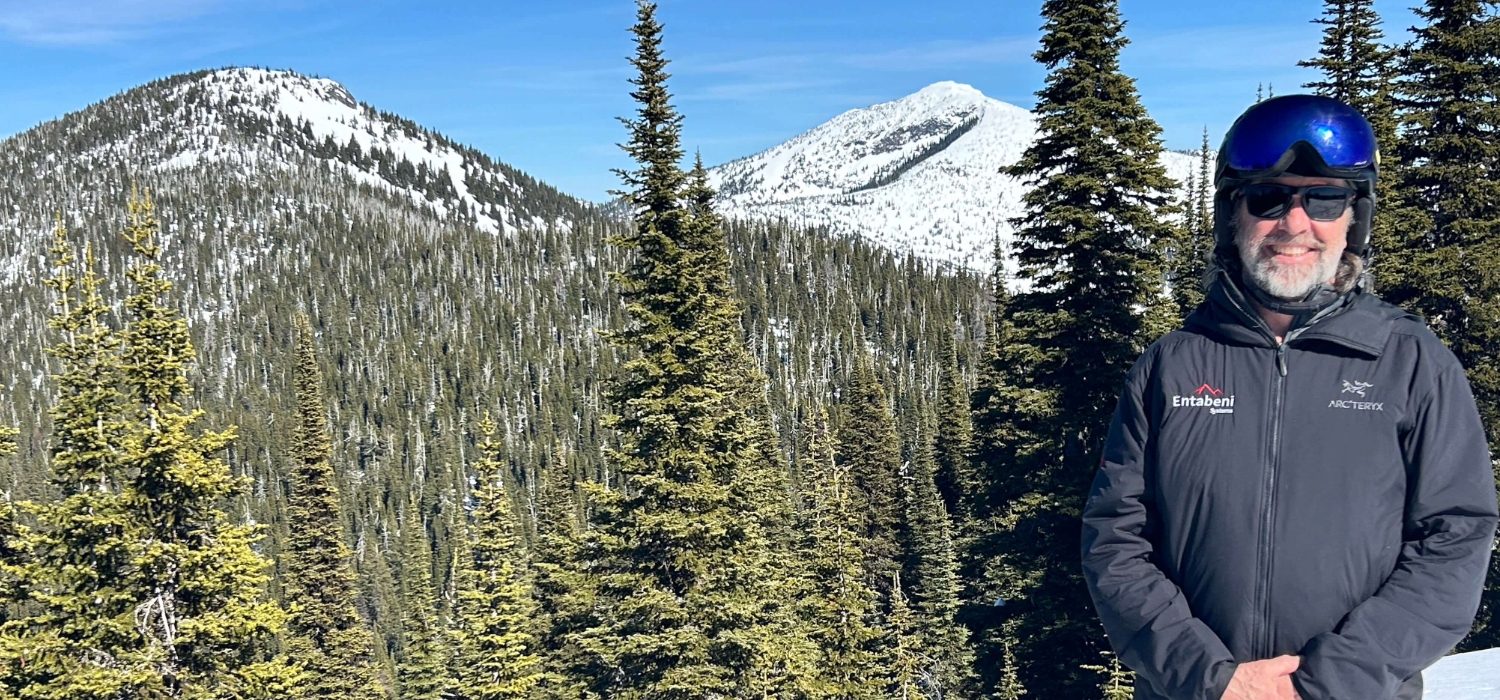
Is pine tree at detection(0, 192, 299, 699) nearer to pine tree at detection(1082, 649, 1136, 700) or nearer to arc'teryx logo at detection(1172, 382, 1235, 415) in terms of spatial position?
pine tree at detection(1082, 649, 1136, 700)

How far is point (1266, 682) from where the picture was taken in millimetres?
2770

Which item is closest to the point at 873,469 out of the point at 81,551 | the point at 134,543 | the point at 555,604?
the point at 555,604

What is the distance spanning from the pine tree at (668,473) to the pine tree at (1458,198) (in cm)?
1551

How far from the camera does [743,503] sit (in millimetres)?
18188

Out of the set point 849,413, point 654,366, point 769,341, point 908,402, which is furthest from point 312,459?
point 769,341

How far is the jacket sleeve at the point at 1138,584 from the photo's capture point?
284cm

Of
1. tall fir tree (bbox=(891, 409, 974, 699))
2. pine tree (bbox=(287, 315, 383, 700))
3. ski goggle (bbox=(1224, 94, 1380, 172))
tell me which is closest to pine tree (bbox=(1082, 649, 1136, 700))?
ski goggle (bbox=(1224, 94, 1380, 172))

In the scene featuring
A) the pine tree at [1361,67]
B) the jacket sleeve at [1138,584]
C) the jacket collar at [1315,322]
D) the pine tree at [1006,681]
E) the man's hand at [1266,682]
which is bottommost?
the pine tree at [1006,681]

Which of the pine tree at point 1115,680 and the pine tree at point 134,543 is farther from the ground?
the pine tree at point 134,543

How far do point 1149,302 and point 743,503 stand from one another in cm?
850

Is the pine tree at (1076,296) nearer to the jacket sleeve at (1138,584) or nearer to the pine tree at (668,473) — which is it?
the pine tree at (668,473)

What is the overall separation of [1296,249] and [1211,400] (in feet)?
1.96

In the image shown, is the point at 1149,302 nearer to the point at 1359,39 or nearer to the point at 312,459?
the point at 1359,39

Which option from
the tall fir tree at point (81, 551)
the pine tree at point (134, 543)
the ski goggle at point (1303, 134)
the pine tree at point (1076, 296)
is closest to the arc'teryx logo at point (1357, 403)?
the ski goggle at point (1303, 134)
